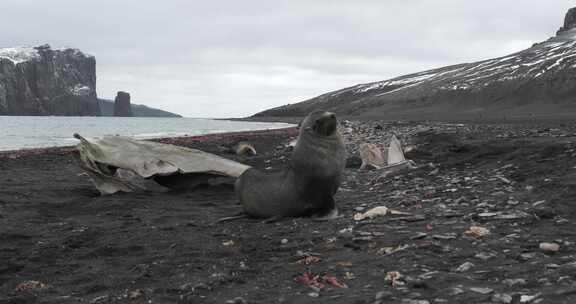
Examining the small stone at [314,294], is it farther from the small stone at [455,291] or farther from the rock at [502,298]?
the rock at [502,298]

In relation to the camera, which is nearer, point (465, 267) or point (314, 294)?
point (314, 294)

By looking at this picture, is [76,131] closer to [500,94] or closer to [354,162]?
[354,162]

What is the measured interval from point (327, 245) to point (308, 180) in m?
2.47

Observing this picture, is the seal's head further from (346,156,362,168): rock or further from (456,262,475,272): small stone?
(346,156,362,168): rock

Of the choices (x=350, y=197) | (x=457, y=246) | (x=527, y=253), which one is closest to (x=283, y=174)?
(x=350, y=197)

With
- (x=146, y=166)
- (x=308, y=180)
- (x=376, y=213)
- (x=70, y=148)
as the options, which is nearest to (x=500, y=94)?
(x=70, y=148)

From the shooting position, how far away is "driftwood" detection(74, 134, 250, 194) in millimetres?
13266

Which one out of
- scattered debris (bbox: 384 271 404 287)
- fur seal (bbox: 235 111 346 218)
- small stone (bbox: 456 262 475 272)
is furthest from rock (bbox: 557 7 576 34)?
scattered debris (bbox: 384 271 404 287)

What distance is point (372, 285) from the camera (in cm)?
533

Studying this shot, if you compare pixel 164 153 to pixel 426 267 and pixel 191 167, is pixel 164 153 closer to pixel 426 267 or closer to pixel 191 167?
pixel 191 167

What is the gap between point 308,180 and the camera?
9453 mm

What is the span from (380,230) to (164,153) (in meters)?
7.86

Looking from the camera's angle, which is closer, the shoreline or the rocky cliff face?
the shoreline


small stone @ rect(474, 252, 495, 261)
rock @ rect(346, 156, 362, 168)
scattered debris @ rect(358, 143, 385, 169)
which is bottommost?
small stone @ rect(474, 252, 495, 261)
